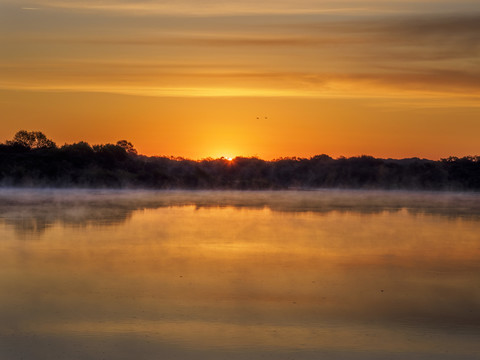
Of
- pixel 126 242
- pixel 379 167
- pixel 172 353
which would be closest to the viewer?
pixel 172 353

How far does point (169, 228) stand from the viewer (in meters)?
18.4

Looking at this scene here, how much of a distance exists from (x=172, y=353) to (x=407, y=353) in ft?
7.42

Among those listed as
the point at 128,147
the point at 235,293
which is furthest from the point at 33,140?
the point at 235,293

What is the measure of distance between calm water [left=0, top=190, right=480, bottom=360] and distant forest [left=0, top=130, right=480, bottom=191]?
34.3 m

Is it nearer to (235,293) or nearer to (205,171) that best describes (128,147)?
(205,171)

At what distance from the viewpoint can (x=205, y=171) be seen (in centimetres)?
6303

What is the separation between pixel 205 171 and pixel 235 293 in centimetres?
5358

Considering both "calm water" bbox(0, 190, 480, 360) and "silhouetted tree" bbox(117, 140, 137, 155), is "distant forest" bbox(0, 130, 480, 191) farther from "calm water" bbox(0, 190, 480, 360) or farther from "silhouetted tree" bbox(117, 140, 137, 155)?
"calm water" bbox(0, 190, 480, 360)

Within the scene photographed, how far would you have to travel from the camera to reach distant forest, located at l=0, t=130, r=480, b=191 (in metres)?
52.2

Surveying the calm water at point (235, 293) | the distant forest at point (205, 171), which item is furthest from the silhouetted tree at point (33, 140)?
the calm water at point (235, 293)

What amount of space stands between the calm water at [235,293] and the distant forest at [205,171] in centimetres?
3429

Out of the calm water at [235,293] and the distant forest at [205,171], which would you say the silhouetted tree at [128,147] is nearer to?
the distant forest at [205,171]

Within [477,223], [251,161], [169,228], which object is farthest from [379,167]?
[169,228]

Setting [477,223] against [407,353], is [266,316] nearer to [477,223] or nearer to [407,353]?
[407,353]
